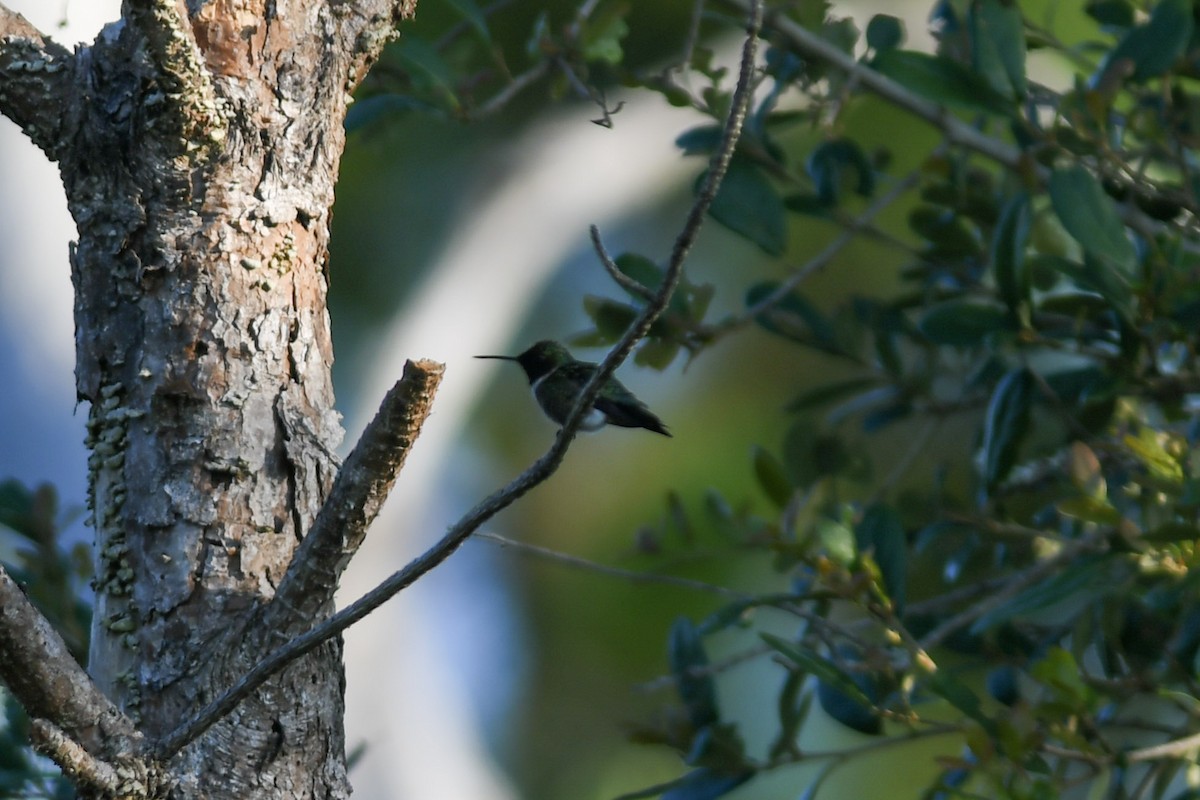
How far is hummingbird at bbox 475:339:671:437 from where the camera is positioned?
86.7 inches

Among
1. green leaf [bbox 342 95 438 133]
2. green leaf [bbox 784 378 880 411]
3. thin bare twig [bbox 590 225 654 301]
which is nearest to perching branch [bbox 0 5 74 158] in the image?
thin bare twig [bbox 590 225 654 301]

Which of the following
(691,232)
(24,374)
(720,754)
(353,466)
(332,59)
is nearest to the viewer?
(691,232)

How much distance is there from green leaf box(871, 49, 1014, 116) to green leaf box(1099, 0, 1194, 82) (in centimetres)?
16

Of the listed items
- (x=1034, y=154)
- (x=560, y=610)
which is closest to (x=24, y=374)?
(x=560, y=610)

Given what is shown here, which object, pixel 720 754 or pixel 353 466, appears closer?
pixel 353 466

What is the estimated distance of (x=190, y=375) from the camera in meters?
1.06

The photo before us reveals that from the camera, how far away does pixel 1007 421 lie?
173 centimetres

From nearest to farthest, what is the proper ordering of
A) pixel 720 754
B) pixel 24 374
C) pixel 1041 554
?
pixel 720 754 < pixel 1041 554 < pixel 24 374

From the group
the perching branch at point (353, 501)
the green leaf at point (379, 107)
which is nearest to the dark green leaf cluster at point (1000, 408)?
the green leaf at point (379, 107)

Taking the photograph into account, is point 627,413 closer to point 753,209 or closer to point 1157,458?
point 753,209

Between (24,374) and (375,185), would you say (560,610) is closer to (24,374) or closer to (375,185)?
(375,185)

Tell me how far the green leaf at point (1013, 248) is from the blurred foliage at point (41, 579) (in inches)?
58.5

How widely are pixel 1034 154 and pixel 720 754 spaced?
104cm

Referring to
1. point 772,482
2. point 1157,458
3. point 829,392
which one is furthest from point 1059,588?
point 829,392
